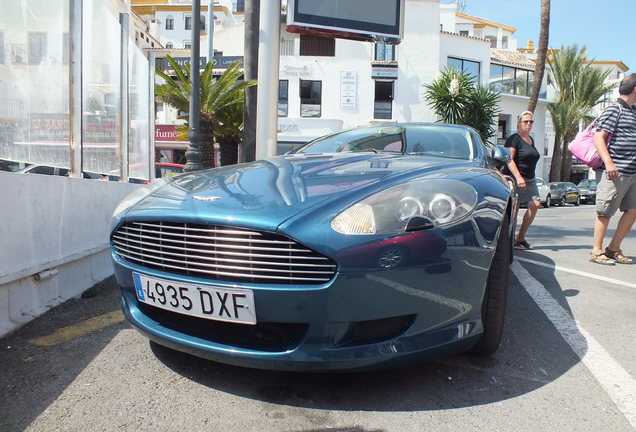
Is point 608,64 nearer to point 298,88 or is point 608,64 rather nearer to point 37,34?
point 298,88

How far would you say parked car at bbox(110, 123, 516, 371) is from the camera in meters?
1.63

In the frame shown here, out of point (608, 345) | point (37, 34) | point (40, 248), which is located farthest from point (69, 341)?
point (608, 345)

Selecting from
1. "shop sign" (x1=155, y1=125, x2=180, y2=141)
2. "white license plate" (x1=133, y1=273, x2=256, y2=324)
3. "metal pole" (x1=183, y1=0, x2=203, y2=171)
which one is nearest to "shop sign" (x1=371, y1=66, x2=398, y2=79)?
"shop sign" (x1=155, y1=125, x2=180, y2=141)

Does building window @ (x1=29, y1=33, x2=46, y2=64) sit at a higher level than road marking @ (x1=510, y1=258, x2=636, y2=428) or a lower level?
higher

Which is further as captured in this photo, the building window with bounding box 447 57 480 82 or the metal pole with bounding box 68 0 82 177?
the building window with bounding box 447 57 480 82

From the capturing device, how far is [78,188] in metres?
3.48

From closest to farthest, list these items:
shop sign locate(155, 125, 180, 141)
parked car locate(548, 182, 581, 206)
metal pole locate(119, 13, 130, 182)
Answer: metal pole locate(119, 13, 130, 182) < parked car locate(548, 182, 581, 206) < shop sign locate(155, 125, 180, 141)

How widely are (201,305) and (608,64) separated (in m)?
72.7

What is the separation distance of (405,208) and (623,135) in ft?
12.0

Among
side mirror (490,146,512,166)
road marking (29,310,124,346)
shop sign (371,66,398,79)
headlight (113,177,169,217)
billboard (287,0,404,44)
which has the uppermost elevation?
shop sign (371,66,398,79)

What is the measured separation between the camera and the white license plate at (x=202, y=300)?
166 cm

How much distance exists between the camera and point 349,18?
26.2 ft

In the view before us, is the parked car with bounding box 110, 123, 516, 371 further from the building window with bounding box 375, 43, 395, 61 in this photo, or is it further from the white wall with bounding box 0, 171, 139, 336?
the building window with bounding box 375, 43, 395, 61

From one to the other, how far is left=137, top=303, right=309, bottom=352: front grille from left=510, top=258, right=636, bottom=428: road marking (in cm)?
123
